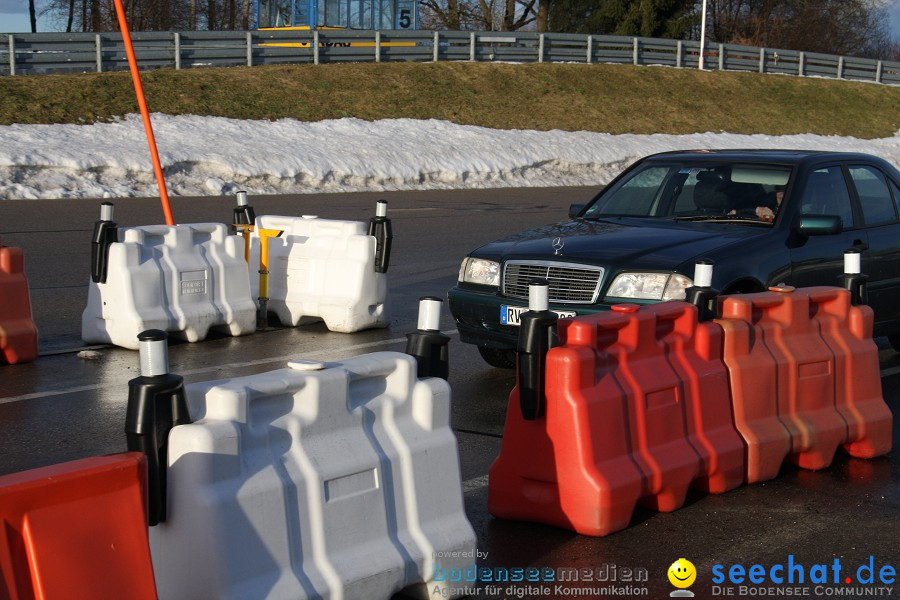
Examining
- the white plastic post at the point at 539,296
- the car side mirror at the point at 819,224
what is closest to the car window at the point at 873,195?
the car side mirror at the point at 819,224

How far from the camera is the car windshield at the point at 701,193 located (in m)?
8.48

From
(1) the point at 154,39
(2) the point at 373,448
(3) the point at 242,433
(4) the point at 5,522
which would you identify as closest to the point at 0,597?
(4) the point at 5,522

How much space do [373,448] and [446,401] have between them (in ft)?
1.34

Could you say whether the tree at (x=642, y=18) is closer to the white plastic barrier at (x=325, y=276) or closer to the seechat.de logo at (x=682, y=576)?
the white plastic barrier at (x=325, y=276)

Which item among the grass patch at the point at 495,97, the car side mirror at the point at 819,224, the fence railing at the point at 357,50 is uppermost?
the fence railing at the point at 357,50

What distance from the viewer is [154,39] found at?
3397 cm

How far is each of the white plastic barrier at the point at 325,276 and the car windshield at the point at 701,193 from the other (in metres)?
2.11

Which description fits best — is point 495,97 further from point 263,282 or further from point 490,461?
point 490,461

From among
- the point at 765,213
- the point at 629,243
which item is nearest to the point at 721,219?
the point at 765,213

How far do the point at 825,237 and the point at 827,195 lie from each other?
496 mm

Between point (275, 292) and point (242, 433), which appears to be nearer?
point (242, 433)

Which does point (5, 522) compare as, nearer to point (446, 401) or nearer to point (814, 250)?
point (446, 401)

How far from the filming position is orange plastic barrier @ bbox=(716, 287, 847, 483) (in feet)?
19.3

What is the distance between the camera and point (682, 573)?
4.79m
